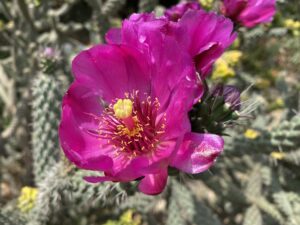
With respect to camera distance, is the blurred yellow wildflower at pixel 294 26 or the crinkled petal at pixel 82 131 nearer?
the crinkled petal at pixel 82 131

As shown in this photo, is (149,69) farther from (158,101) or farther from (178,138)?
(178,138)

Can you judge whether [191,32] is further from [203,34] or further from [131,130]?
[131,130]

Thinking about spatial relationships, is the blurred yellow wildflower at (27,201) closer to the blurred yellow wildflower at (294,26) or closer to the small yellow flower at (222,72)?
the small yellow flower at (222,72)

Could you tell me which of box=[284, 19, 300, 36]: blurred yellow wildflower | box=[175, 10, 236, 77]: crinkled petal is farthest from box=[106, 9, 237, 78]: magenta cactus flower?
box=[284, 19, 300, 36]: blurred yellow wildflower

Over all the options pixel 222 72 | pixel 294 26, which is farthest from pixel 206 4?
pixel 294 26

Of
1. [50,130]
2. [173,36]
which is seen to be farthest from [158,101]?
[50,130]

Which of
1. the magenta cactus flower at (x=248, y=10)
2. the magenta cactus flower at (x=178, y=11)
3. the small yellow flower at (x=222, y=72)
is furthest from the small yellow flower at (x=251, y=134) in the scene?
the magenta cactus flower at (x=178, y=11)

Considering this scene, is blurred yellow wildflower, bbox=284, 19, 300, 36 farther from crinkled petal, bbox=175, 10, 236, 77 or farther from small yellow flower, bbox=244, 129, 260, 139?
crinkled petal, bbox=175, 10, 236, 77
